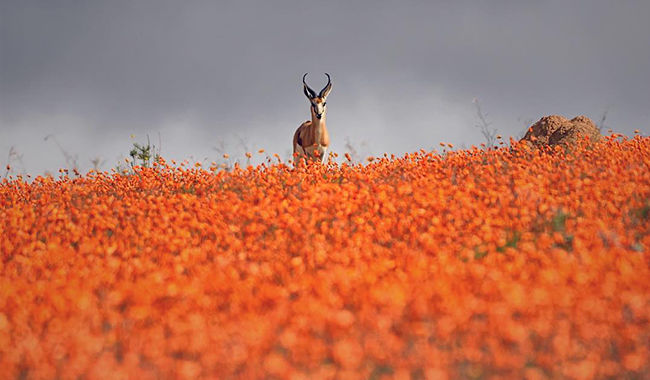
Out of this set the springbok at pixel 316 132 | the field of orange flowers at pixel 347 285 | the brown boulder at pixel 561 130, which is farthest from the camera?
the springbok at pixel 316 132

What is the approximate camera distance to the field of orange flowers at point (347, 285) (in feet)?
12.3

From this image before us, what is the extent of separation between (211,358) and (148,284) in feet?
5.91

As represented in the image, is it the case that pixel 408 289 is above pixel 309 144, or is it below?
below

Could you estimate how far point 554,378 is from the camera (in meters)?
3.61

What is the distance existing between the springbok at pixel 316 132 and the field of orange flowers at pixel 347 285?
6.42 m

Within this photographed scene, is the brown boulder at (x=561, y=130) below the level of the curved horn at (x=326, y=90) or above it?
below

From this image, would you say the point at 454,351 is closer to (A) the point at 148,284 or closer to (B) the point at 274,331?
(B) the point at 274,331

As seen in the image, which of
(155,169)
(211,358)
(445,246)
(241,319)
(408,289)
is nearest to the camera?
(211,358)

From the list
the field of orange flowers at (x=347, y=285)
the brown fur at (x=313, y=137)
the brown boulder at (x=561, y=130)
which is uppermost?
the brown fur at (x=313, y=137)

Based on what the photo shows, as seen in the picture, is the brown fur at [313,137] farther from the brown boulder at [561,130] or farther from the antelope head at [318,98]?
the brown boulder at [561,130]

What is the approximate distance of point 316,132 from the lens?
1578 cm

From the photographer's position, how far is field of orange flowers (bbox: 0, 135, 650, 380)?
3.74m

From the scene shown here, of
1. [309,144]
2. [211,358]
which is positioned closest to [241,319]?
[211,358]

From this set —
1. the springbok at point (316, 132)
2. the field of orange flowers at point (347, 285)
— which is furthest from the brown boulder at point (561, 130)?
the springbok at point (316, 132)
